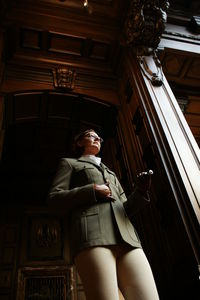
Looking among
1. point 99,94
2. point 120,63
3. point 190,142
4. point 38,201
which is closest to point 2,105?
point 99,94

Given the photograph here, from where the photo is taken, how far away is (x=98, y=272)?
143 cm

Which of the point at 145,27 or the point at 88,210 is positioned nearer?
the point at 88,210

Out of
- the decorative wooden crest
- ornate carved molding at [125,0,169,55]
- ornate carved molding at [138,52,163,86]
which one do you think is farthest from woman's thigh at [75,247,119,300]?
the decorative wooden crest

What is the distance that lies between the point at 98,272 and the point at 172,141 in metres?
1.74

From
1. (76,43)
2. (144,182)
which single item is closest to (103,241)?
(144,182)

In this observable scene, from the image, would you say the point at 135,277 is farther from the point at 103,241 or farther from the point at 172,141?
the point at 172,141

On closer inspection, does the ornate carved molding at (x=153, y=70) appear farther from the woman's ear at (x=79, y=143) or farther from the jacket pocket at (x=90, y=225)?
the jacket pocket at (x=90, y=225)

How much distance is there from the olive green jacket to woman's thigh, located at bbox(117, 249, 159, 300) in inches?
3.2

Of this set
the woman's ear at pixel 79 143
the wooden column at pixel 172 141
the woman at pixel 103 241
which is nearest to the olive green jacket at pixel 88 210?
the woman at pixel 103 241

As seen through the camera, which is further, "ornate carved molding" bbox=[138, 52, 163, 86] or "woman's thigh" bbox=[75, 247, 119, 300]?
"ornate carved molding" bbox=[138, 52, 163, 86]

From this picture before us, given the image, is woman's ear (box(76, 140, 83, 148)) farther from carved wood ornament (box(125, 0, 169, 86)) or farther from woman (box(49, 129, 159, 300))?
carved wood ornament (box(125, 0, 169, 86))

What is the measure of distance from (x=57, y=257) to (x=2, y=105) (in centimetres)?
377

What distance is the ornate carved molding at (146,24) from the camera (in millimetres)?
3867

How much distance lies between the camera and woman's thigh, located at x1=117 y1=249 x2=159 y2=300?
1.44 metres
